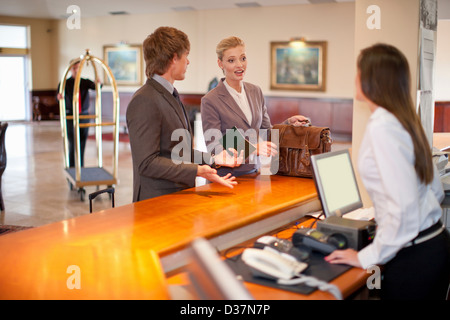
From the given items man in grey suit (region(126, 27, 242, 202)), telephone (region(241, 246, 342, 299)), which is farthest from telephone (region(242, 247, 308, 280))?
man in grey suit (region(126, 27, 242, 202))

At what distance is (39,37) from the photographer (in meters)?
21.2

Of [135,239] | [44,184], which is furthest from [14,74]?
[135,239]

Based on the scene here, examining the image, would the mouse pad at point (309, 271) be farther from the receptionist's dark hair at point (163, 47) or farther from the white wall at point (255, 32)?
the white wall at point (255, 32)

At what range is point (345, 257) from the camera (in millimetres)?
2236

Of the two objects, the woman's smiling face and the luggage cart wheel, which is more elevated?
the woman's smiling face

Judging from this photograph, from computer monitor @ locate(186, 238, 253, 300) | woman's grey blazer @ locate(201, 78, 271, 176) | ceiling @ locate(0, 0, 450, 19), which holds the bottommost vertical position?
computer monitor @ locate(186, 238, 253, 300)

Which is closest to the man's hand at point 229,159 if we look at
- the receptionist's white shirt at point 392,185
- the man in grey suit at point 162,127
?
the man in grey suit at point 162,127

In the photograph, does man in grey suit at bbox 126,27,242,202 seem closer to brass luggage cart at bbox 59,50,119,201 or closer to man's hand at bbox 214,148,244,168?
man's hand at bbox 214,148,244,168

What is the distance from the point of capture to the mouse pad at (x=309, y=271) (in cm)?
204

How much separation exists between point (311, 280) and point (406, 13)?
209 centimetres

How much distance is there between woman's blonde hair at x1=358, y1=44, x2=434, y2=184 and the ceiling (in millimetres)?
13433

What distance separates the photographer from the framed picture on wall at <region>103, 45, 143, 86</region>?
1914cm

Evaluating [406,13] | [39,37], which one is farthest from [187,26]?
[406,13]

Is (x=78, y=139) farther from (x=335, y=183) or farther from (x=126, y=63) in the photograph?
(x=126, y=63)
